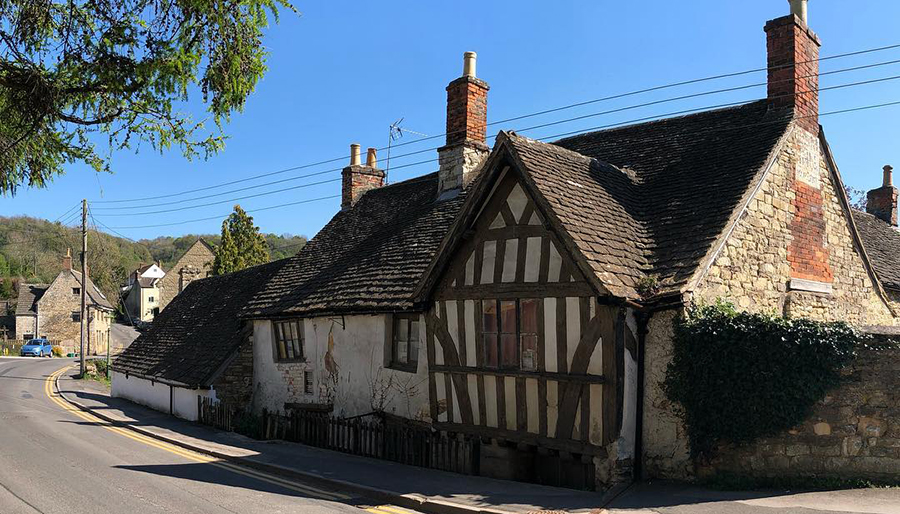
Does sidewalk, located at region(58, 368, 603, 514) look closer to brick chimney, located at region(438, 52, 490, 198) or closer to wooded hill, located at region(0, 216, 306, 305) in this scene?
brick chimney, located at region(438, 52, 490, 198)

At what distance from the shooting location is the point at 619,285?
10555mm

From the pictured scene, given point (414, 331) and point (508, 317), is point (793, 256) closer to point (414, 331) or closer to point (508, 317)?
point (508, 317)

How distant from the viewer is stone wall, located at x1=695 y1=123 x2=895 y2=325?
11711 millimetres

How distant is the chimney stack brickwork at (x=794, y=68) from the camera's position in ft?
44.5

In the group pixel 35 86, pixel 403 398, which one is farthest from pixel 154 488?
pixel 35 86

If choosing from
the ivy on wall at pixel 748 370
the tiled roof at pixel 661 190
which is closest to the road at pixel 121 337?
the tiled roof at pixel 661 190

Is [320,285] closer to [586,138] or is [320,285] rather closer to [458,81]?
[458,81]

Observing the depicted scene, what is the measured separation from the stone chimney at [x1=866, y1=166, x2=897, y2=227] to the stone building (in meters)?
13.7

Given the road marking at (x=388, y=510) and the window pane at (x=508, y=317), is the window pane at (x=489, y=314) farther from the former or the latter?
the road marking at (x=388, y=510)

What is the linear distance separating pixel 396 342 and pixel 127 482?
608 centimetres

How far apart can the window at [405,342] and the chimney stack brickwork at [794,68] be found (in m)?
8.71

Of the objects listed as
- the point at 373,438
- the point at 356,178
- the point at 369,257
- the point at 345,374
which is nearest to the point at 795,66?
the point at 369,257

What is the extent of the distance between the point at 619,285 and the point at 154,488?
27.0 feet

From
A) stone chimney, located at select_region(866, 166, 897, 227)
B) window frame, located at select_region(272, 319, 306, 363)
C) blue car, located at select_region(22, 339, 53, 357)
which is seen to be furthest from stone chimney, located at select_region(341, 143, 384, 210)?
blue car, located at select_region(22, 339, 53, 357)
